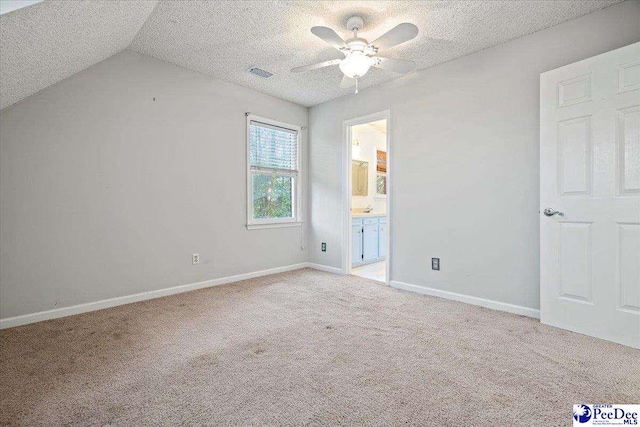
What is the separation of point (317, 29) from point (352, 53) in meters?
0.45

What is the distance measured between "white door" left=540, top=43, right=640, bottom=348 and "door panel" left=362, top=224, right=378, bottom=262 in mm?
2815

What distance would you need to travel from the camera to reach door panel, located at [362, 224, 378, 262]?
204 inches

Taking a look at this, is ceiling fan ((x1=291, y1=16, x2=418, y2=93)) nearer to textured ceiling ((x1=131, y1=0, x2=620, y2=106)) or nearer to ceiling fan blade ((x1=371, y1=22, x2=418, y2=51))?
ceiling fan blade ((x1=371, y1=22, x2=418, y2=51))

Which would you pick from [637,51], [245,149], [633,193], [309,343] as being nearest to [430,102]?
[637,51]

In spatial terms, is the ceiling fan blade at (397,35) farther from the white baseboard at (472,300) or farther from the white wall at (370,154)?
the white wall at (370,154)

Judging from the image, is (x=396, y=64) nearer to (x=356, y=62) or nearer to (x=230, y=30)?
(x=356, y=62)

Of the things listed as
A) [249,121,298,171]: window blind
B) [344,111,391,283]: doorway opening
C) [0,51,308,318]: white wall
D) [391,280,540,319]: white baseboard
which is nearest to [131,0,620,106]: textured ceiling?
[0,51,308,318]: white wall

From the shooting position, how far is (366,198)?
6102mm

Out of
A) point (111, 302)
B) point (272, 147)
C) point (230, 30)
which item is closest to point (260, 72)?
point (230, 30)

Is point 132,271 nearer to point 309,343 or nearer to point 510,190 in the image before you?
point 309,343

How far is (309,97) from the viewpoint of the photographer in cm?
442

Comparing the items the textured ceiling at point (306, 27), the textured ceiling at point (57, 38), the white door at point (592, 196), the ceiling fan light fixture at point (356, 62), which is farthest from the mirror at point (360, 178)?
the textured ceiling at point (57, 38)

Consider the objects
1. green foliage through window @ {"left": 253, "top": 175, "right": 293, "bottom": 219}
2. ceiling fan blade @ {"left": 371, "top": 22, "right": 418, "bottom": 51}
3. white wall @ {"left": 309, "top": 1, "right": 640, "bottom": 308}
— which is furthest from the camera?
green foliage through window @ {"left": 253, "top": 175, "right": 293, "bottom": 219}

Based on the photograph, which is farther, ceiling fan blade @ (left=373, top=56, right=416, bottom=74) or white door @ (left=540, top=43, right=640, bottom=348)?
ceiling fan blade @ (left=373, top=56, right=416, bottom=74)
